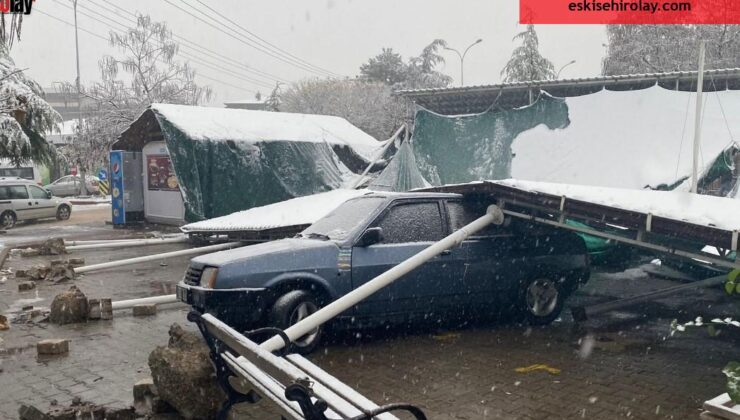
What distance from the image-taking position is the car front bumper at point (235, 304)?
247 inches

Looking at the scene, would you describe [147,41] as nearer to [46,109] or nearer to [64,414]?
[46,109]

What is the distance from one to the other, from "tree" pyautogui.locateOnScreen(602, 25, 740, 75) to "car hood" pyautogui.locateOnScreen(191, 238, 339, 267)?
28.9 m

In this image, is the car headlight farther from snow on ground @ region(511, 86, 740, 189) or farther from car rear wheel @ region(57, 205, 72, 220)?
car rear wheel @ region(57, 205, 72, 220)

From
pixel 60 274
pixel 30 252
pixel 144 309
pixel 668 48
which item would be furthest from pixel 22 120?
pixel 668 48

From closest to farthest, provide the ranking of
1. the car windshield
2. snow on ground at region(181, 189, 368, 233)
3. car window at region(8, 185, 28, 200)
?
the car windshield, snow on ground at region(181, 189, 368, 233), car window at region(8, 185, 28, 200)

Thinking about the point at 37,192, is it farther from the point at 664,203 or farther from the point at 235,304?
the point at 664,203

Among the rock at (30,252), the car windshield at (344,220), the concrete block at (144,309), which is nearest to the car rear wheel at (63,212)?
the rock at (30,252)

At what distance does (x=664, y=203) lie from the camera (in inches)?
241

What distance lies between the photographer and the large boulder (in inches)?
189

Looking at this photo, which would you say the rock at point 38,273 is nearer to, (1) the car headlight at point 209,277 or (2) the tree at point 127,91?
(1) the car headlight at point 209,277

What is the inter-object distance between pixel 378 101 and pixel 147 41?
1804 centimetres

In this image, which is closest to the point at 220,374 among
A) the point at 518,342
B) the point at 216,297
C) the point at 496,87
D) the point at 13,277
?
the point at 216,297

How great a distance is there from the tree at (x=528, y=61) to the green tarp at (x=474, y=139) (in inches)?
960

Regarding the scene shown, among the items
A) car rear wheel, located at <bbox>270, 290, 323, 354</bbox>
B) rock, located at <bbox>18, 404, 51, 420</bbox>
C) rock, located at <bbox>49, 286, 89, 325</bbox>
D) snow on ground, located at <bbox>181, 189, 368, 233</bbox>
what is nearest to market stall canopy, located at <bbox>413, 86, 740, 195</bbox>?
snow on ground, located at <bbox>181, 189, 368, 233</bbox>
